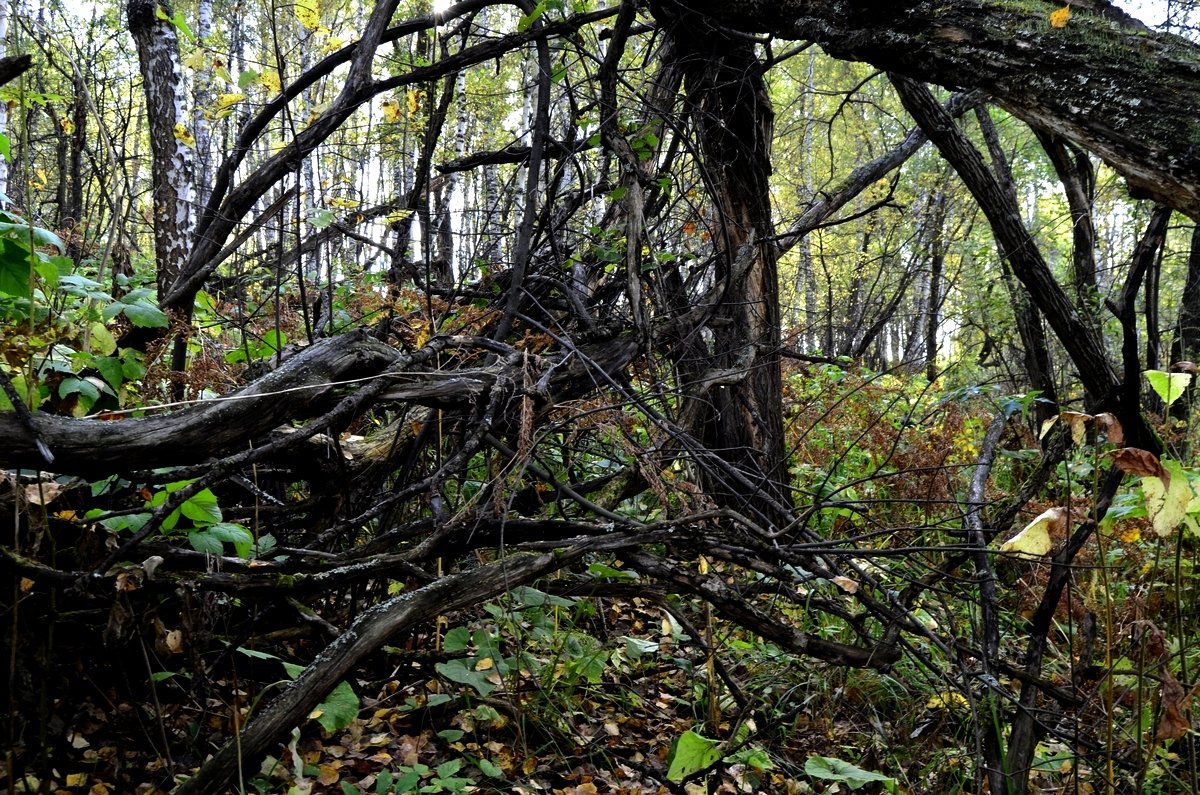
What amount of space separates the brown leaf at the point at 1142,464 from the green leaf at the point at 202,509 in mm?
2199

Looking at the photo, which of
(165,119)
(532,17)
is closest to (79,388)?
(532,17)

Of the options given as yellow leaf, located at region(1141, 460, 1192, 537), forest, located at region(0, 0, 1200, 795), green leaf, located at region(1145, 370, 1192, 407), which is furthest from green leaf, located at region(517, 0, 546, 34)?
yellow leaf, located at region(1141, 460, 1192, 537)

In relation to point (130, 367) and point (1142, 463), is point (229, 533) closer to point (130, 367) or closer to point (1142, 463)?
point (130, 367)

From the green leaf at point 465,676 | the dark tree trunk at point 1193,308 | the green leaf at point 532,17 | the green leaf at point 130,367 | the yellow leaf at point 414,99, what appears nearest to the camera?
the green leaf at point 130,367

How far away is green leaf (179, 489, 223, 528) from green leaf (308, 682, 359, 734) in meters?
0.58

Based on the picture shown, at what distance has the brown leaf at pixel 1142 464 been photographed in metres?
1.52

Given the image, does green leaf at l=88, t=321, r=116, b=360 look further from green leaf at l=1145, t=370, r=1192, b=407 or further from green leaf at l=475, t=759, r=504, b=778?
green leaf at l=1145, t=370, r=1192, b=407

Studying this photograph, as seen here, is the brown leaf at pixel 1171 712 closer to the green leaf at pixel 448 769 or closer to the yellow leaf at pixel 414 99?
the green leaf at pixel 448 769

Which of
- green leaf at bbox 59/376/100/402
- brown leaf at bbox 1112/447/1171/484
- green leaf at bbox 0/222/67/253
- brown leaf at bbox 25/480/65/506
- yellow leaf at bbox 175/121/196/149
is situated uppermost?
yellow leaf at bbox 175/121/196/149

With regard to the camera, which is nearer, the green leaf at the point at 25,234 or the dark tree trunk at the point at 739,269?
the green leaf at the point at 25,234

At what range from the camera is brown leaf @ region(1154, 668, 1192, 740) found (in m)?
1.66

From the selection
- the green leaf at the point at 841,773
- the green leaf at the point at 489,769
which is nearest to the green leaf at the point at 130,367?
the green leaf at the point at 489,769

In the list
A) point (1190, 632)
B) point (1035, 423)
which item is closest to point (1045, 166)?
point (1035, 423)

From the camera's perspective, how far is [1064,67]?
1.90m
